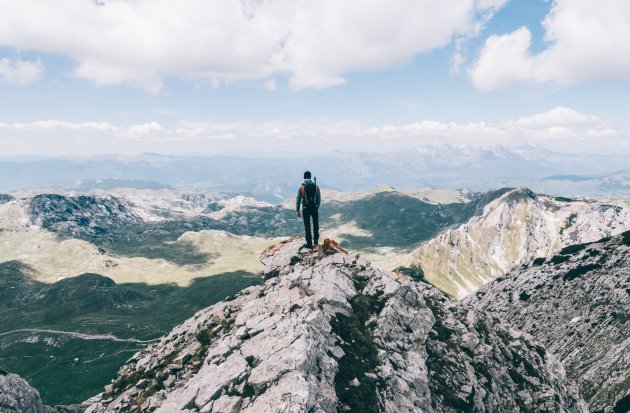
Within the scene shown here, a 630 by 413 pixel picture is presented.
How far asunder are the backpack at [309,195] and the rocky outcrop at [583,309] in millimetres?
65137

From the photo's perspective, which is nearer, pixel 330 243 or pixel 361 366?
pixel 361 366

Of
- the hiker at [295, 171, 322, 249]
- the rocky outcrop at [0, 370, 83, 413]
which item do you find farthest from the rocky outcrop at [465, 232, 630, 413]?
the rocky outcrop at [0, 370, 83, 413]

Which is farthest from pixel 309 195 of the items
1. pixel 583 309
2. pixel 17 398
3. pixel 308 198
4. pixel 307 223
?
pixel 583 309

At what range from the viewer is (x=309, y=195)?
1711 inches

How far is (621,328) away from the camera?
89812 mm

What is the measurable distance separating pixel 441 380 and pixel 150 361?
3115 centimetres

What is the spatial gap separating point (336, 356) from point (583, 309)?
10666 centimetres

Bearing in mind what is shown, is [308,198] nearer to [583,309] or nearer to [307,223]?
[307,223]

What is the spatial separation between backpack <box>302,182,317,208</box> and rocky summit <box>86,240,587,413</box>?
6.86 m

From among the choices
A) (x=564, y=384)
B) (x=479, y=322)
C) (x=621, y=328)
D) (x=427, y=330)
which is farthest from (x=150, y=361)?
(x=621, y=328)

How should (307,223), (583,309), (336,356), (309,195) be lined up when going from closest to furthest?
1. (336,356)
2. (309,195)
3. (307,223)
4. (583,309)

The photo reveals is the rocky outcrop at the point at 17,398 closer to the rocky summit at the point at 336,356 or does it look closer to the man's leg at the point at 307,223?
the rocky summit at the point at 336,356

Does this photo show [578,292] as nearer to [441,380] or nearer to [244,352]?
[441,380]

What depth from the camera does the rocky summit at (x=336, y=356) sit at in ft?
91.2
